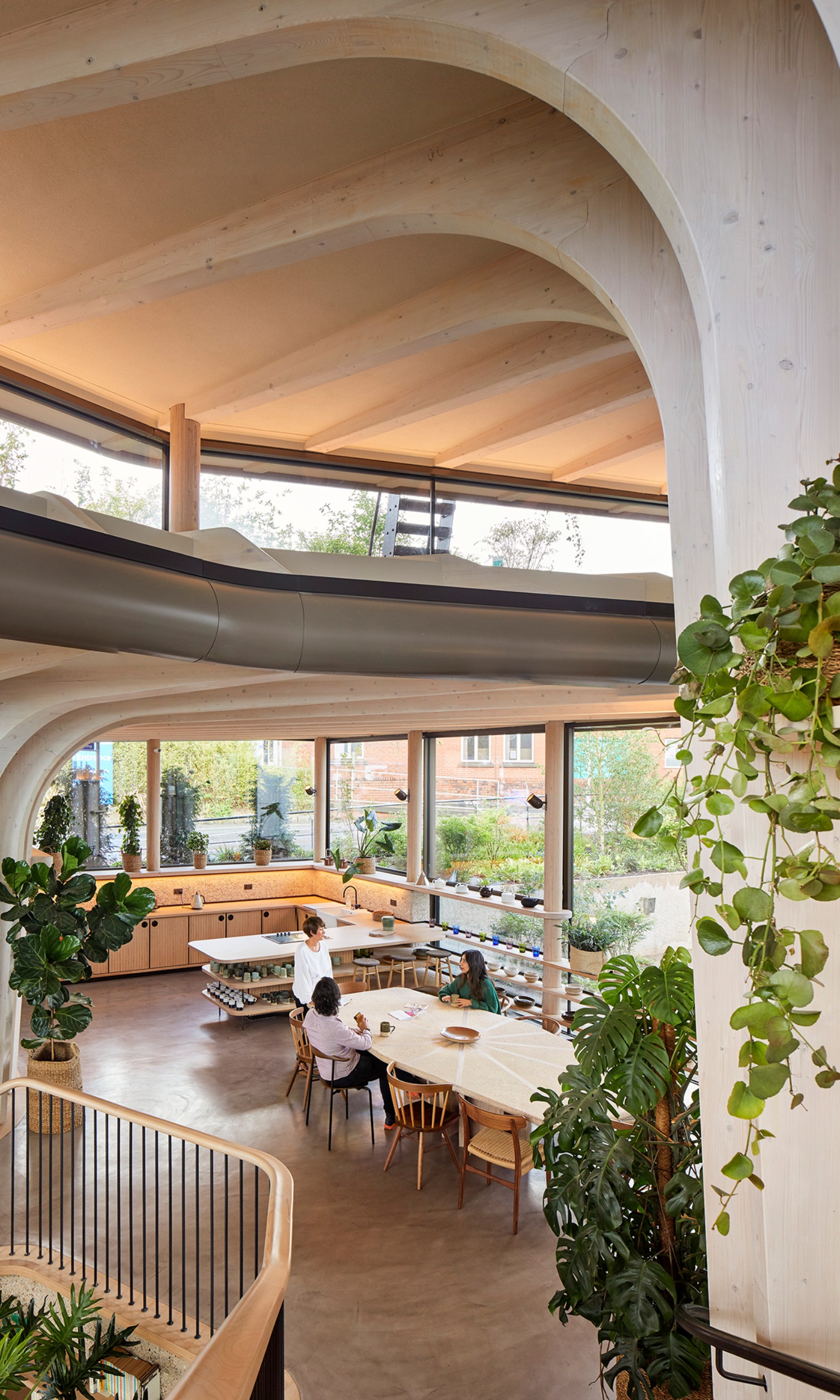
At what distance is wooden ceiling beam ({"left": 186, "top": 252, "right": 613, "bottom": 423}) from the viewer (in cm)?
351

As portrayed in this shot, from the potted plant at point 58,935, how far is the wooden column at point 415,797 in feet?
15.9

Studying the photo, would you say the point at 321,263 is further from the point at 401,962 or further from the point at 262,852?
the point at 262,852

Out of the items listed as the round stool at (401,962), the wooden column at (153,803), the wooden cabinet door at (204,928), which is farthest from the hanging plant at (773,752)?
the wooden cabinet door at (204,928)

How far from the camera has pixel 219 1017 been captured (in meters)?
10.2

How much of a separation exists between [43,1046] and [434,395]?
20.1 feet

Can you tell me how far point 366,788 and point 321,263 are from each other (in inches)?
379

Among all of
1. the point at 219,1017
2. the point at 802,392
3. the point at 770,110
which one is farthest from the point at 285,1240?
the point at 219,1017

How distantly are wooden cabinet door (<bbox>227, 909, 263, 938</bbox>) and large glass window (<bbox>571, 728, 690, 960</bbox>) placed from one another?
5.71 metres

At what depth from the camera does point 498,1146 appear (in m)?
5.94

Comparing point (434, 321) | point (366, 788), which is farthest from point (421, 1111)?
point (366, 788)

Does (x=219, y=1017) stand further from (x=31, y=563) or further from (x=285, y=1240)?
(x=31, y=563)

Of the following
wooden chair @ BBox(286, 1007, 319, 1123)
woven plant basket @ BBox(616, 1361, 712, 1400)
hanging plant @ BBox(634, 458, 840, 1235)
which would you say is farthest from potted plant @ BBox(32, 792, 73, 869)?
hanging plant @ BBox(634, 458, 840, 1235)

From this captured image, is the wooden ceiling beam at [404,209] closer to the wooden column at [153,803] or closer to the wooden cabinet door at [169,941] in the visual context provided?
the wooden column at [153,803]

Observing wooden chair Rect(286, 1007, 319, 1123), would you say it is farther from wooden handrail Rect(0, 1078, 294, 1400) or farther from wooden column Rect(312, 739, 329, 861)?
wooden column Rect(312, 739, 329, 861)
